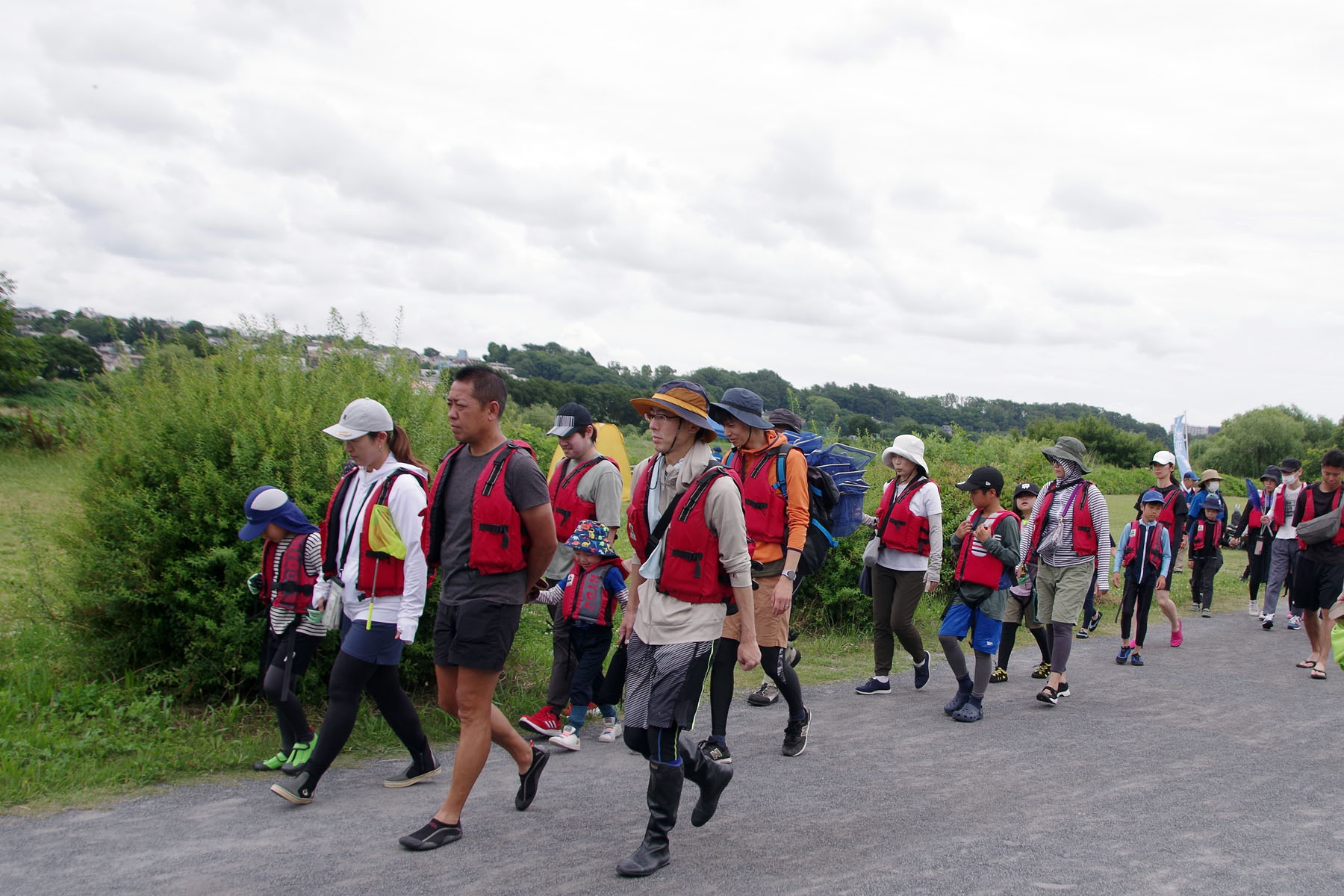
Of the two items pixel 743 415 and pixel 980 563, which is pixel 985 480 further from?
pixel 743 415

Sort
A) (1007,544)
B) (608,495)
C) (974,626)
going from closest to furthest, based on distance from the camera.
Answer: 1. (608,495)
2. (974,626)
3. (1007,544)

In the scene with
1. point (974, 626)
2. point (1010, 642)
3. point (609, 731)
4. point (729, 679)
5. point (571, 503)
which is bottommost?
point (609, 731)

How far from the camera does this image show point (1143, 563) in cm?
939

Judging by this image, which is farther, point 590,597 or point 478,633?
point 590,597

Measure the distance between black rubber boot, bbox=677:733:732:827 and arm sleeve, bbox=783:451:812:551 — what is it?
1.72 metres

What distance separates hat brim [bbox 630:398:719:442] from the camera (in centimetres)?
404

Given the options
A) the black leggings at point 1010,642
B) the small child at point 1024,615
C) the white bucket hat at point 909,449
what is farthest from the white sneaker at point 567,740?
the black leggings at point 1010,642

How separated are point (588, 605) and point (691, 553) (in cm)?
183

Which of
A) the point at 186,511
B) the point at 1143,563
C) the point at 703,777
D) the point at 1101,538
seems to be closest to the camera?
the point at 703,777

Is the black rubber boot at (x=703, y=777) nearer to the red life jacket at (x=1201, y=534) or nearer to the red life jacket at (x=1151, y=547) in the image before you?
the red life jacket at (x=1151, y=547)

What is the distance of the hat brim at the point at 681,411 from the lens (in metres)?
4.04

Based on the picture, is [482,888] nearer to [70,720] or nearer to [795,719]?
[795,719]

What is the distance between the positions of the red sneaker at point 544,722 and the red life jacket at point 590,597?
627 mm

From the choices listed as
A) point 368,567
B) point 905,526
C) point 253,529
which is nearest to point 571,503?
point 368,567
